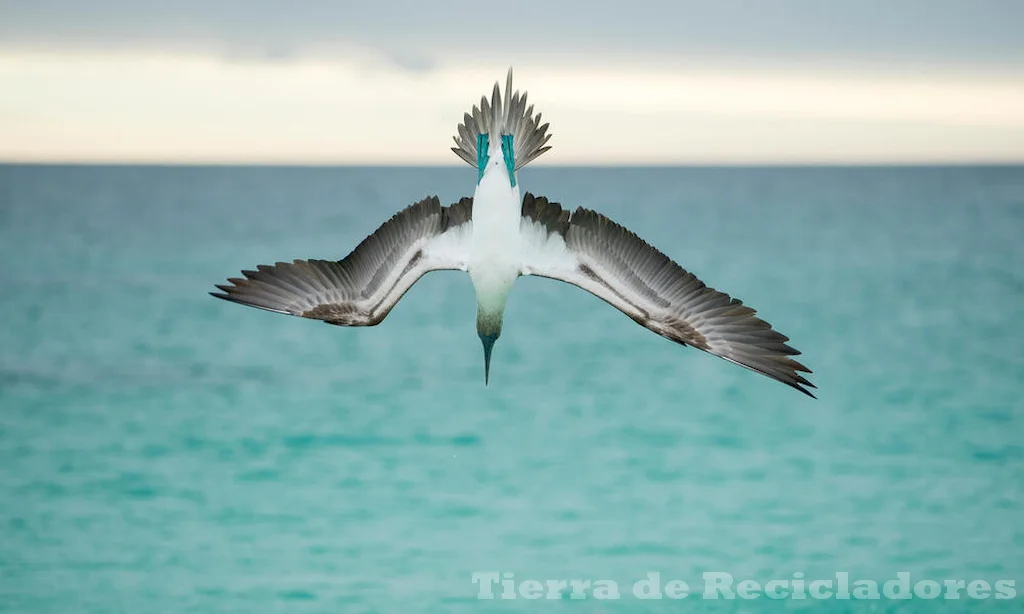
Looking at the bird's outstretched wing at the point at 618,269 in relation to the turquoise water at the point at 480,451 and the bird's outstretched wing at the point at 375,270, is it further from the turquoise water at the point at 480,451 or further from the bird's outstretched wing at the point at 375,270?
the turquoise water at the point at 480,451

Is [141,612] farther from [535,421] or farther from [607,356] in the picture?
[607,356]

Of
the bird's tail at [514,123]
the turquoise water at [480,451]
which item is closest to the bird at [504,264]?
the bird's tail at [514,123]

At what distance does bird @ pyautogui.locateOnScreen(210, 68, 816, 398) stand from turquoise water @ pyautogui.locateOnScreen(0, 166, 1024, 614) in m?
7.57

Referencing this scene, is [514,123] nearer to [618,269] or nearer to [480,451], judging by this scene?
[618,269]

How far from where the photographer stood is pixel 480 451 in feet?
89.5

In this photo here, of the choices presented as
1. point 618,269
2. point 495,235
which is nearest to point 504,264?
point 495,235

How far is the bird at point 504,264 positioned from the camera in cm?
1191

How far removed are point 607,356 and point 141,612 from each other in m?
19.5

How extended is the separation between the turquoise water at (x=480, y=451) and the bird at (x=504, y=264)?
24.8 ft

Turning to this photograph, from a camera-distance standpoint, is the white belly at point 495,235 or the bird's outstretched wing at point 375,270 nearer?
the white belly at point 495,235

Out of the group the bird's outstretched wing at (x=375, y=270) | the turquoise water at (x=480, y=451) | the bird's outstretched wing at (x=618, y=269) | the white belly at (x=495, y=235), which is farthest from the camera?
the turquoise water at (x=480, y=451)

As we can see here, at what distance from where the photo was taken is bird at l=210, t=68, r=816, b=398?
11906 mm

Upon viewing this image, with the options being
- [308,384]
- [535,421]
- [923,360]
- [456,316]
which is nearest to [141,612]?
[535,421]

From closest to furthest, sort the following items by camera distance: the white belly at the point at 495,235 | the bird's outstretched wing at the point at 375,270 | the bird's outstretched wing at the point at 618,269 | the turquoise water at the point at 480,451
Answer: the white belly at the point at 495,235 → the bird's outstretched wing at the point at 618,269 → the bird's outstretched wing at the point at 375,270 → the turquoise water at the point at 480,451
